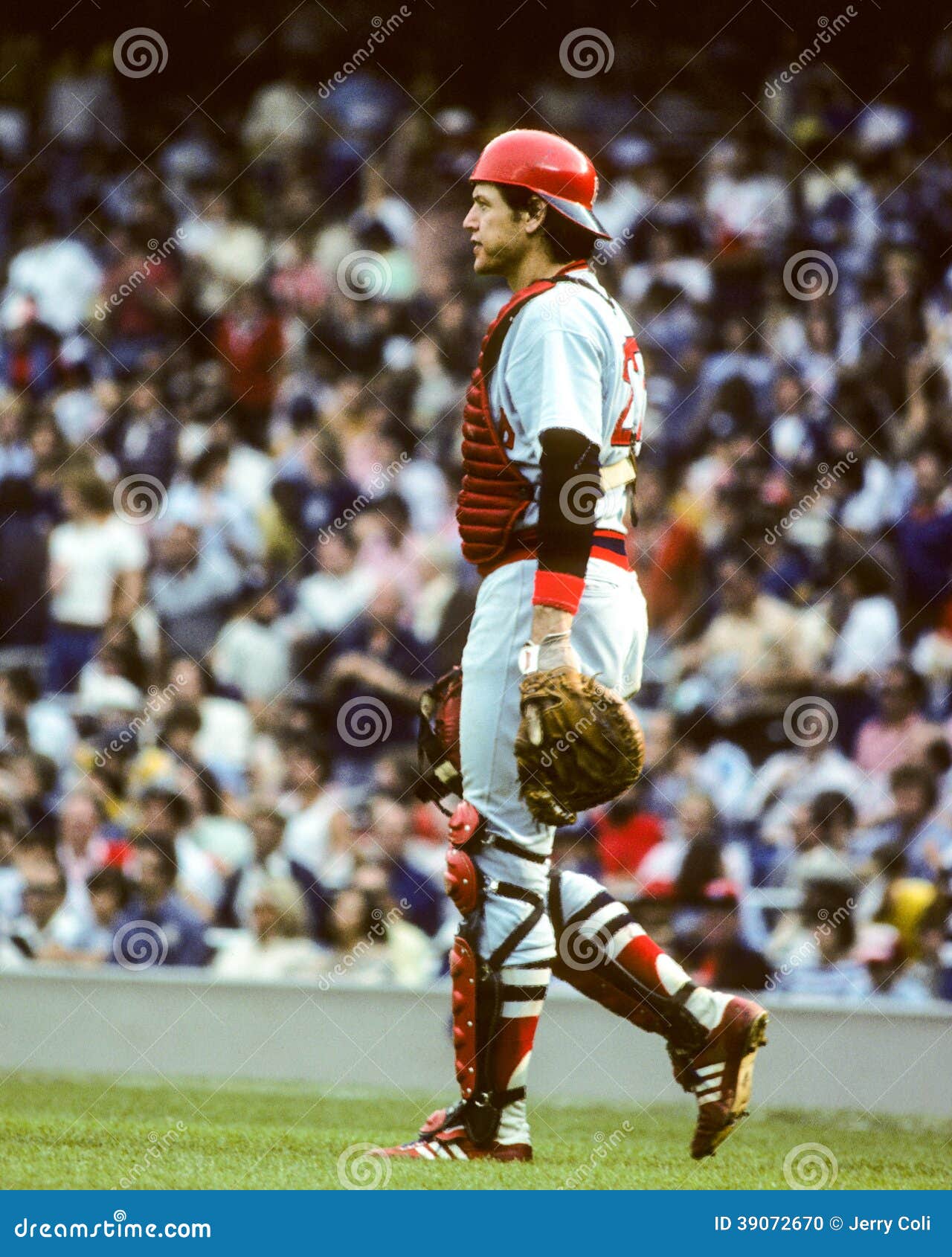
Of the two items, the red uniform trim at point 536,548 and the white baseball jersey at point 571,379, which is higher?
the white baseball jersey at point 571,379

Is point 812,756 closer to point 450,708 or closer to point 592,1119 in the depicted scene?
point 592,1119

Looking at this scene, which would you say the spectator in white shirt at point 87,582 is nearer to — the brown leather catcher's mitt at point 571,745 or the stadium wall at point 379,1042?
the stadium wall at point 379,1042

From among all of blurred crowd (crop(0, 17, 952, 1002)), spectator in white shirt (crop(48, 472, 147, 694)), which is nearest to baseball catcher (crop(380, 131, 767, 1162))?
blurred crowd (crop(0, 17, 952, 1002))

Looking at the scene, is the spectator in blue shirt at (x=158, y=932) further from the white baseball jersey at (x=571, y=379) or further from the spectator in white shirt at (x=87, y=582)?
the white baseball jersey at (x=571, y=379)

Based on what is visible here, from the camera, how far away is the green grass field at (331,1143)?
13.6ft

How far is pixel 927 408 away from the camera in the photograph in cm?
977

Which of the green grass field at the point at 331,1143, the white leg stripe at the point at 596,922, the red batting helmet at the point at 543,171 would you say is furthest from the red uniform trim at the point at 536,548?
the green grass field at the point at 331,1143

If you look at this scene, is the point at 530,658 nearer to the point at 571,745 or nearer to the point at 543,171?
the point at 571,745

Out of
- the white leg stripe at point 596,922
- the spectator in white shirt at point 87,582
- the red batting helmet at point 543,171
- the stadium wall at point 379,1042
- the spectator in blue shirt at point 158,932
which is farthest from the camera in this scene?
the spectator in white shirt at point 87,582

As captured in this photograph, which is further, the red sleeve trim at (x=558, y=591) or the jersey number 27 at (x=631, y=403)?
the jersey number 27 at (x=631, y=403)

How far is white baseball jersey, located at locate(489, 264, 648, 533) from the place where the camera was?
422 centimetres

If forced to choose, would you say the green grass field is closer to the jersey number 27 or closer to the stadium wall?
the stadium wall

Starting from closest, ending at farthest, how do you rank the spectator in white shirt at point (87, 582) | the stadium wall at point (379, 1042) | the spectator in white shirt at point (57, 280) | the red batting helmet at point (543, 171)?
the red batting helmet at point (543, 171) → the stadium wall at point (379, 1042) → the spectator in white shirt at point (87, 582) → the spectator in white shirt at point (57, 280)

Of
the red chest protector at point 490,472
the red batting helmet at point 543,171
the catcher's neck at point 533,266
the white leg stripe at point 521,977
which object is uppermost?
the red batting helmet at point 543,171
